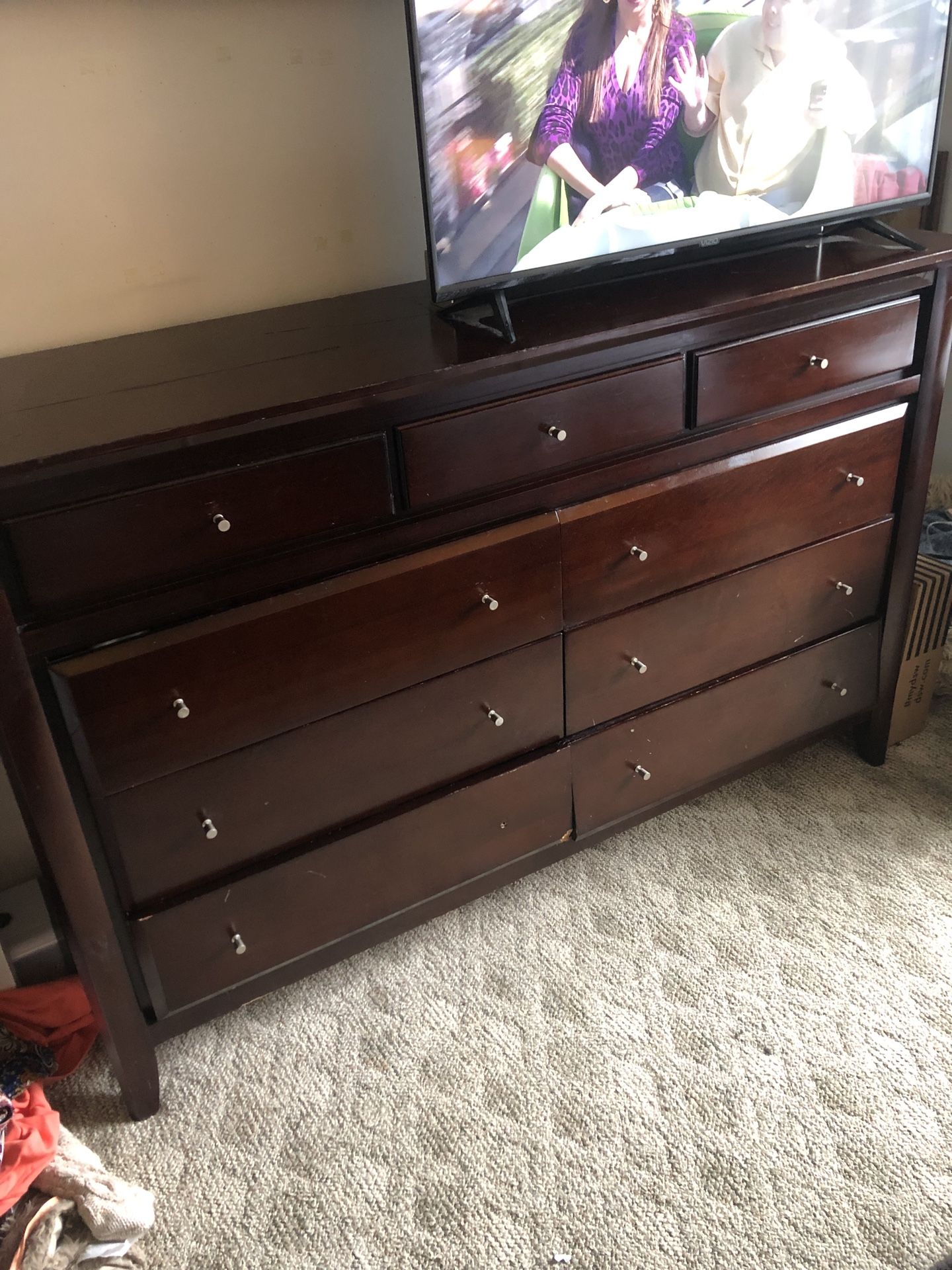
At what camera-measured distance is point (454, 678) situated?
1.41 meters

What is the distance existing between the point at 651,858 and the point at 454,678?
2.08 feet

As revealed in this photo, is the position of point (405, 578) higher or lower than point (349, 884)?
higher

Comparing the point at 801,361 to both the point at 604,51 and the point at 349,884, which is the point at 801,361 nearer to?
the point at 604,51

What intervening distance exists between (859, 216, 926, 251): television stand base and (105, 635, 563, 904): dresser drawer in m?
0.84

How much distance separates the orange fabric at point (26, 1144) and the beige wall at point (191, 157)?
1061 mm

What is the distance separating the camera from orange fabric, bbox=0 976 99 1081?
1.51m

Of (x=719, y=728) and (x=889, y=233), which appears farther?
(x=719, y=728)

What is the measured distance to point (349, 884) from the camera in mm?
1462

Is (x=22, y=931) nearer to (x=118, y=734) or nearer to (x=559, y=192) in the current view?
(x=118, y=734)

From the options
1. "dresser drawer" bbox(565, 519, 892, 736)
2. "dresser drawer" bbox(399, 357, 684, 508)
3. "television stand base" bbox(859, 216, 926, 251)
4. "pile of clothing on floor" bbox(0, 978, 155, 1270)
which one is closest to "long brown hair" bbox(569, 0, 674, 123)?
"dresser drawer" bbox(399, 357, 684, 508)

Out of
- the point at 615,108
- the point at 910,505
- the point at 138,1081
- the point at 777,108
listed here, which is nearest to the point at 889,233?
the point at 777,108

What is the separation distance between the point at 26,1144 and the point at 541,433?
115 centimetres

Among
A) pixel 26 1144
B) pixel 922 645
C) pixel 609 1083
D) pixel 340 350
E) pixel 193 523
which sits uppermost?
pixel 340 350

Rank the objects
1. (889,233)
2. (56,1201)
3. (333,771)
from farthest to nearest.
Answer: (889,233) < (333,771) < (56,1201)
